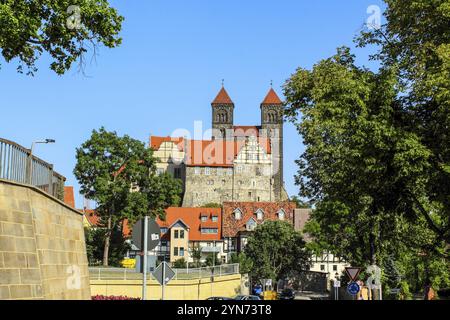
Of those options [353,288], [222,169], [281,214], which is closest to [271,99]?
[222,169]

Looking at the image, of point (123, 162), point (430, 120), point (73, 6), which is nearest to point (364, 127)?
point (430, 120)

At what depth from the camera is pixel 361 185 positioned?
22156 millimetres

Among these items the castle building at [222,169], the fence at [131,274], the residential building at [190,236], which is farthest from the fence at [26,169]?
the castle building at [222,169]

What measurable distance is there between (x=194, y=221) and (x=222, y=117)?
74.8 metres

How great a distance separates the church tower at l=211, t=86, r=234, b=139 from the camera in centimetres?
17662

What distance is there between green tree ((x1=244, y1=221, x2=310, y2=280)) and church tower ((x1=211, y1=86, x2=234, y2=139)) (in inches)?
3849

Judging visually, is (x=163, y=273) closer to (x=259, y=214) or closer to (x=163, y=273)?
(x=163, y=273)

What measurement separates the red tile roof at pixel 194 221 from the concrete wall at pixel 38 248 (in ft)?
276

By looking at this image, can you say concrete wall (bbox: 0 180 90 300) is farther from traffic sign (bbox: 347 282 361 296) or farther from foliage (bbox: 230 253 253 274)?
foliage (bbox: 230 253 253 274)

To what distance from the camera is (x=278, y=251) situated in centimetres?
7662

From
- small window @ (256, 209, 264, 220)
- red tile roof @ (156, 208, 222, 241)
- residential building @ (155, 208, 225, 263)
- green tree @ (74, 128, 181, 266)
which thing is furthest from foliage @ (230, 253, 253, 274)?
small window @ (256, 209, 264, 220)

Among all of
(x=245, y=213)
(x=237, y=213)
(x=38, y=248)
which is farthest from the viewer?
(x=237, y=213)

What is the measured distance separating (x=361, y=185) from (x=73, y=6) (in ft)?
37.6

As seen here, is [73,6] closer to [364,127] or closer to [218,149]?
[364,127]
